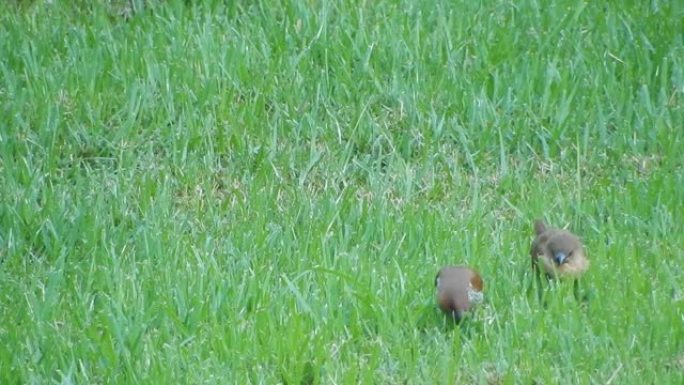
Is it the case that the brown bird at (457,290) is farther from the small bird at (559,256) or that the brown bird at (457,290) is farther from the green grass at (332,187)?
the small bird at (559,256)

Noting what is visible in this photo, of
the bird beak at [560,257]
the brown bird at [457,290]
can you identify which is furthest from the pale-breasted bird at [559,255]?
the brown bird at [457,290]

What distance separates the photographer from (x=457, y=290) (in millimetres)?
5293

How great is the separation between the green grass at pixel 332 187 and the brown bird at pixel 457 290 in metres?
0.10

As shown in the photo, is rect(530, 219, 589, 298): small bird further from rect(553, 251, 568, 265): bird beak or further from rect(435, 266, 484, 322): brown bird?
rect(435, 266, 484, 322): brown bird

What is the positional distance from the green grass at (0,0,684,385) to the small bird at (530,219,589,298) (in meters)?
0.07

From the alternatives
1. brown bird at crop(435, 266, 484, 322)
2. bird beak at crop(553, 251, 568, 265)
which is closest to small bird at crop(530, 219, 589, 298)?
bird beak at crop(553, 251, 568, 265)

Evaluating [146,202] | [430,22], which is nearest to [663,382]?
[146,202]

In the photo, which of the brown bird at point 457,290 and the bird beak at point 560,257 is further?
the bird beak at point 560,257

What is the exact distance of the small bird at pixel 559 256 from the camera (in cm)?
556

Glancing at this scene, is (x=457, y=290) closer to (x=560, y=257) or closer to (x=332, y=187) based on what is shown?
(x=560, y=257)

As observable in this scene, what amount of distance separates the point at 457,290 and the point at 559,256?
0.52 metres

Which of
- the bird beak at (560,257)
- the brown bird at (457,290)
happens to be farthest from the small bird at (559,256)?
the brown bird at (457,290)

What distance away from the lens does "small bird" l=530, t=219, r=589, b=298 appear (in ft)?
18.2

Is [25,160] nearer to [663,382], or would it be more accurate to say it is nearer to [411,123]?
Answer: [411,123]
